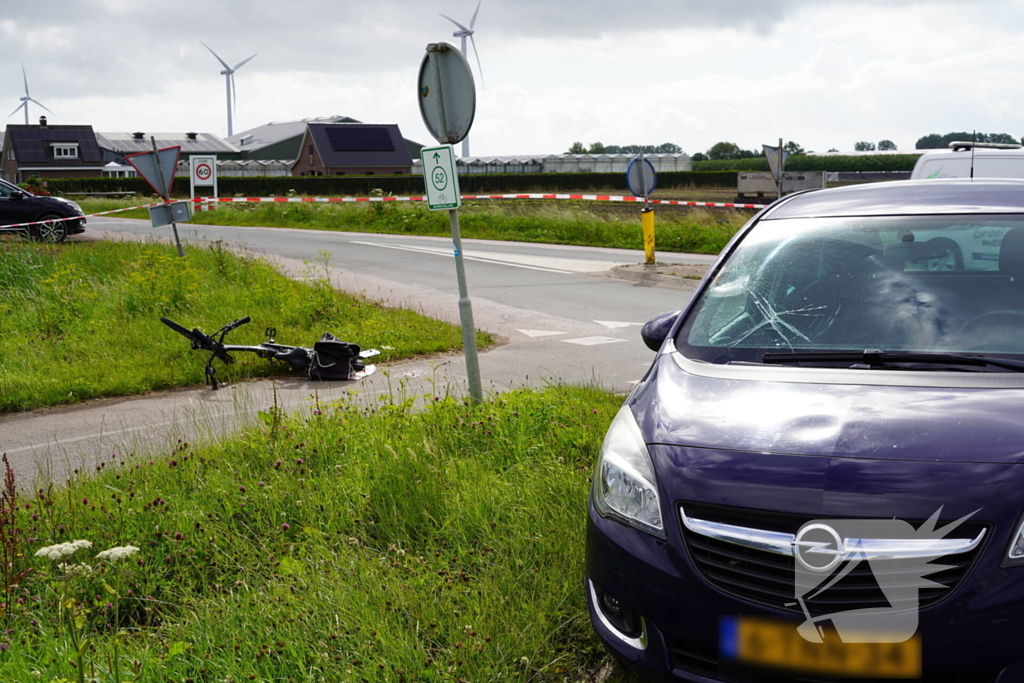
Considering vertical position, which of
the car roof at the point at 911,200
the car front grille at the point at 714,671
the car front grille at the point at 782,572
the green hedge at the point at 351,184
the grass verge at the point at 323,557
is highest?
the green hedge at the point at 351,184

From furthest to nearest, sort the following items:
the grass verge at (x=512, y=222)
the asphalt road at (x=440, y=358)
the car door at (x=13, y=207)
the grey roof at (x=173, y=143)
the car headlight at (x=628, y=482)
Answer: the grey roof at (x=173, y=143), the grass verge at (x=512, y=222), the car door at (x=13, y=207), the asphalt road at (x=440, y=358), the car headlight at (x=628, y=482)

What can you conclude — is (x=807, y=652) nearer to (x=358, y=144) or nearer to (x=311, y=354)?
(x=311, y=354)

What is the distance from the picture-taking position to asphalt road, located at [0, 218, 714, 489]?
683 cm

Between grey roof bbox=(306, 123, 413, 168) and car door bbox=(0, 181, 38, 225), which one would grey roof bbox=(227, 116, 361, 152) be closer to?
grey roof bbox=(306, 123, 413, 168)

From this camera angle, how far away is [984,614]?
2338 millimetres

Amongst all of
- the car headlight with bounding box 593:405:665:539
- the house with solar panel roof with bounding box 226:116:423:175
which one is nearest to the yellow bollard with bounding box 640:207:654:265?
the car headlight with bounding box 593:405:665:539

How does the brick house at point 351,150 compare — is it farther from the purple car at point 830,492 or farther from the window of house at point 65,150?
the purple car at point 830,492

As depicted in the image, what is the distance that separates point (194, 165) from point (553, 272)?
74.0ft

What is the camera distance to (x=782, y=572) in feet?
8.15

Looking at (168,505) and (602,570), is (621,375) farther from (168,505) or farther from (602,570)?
(602,570)

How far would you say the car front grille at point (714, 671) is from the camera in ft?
7.82

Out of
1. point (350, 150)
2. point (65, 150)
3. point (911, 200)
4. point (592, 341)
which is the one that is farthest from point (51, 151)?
point (911, 200)

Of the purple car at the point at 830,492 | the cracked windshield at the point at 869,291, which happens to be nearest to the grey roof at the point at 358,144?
the cracked windshield at the point at 869,291

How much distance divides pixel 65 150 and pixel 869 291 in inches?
4175
